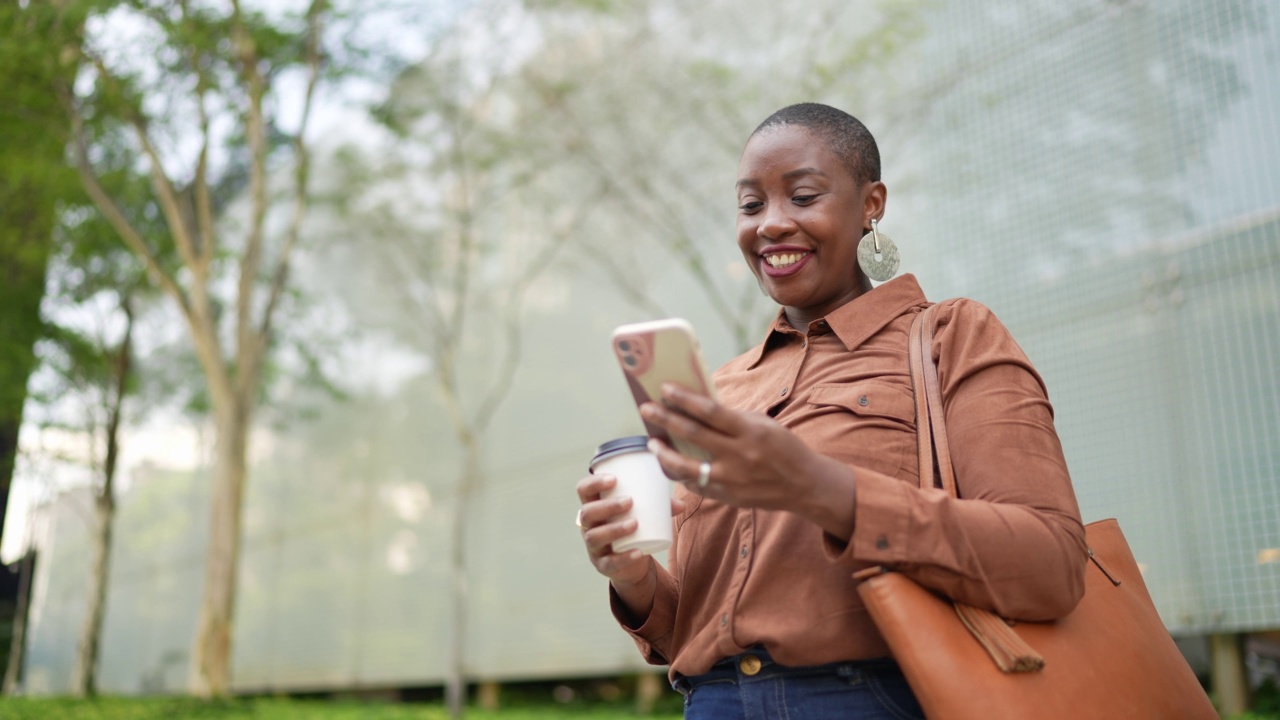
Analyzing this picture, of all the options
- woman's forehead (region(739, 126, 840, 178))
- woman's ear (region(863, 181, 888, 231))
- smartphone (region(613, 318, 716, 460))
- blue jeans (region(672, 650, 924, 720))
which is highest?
woman's forehead (region(739, 126, 840, 178))

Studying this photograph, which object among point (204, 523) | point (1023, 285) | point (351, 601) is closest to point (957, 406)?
point (1023, 285)

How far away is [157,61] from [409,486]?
4.94 meters

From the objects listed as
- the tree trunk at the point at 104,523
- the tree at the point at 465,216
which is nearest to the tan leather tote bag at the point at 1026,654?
the tree at the point at 465,216

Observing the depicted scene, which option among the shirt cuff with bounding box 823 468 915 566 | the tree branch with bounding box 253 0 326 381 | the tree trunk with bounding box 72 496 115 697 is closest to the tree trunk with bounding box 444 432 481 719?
the tree branch with bounding box 253 0 326 381

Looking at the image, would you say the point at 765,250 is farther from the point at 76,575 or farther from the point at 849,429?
the point at 76,575

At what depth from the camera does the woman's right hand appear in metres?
1.20

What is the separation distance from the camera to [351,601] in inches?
479

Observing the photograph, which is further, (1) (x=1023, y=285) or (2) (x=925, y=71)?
(2) (x=925, y=71)

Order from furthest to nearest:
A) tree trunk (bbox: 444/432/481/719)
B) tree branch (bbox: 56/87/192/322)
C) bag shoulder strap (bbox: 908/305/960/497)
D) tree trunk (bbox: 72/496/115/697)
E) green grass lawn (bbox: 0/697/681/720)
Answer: tree trunk (bbox: 72/496/115/697), tree branch (bbox: 56/87/192/322), tree trunk (bbox: 444/432/481/719), green grass lawn (bbox: 0/697/681/720), bag shoulder strap (bbox: 908/305/960/497)

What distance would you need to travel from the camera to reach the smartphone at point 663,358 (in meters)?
0.96

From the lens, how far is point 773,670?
3.93ft

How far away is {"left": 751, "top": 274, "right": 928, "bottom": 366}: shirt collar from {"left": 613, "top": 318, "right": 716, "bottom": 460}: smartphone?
43cm

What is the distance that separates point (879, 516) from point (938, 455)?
0.57 feet

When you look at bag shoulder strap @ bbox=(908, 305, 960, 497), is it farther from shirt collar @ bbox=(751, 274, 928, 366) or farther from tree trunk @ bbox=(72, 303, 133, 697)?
tree trunk @ bbox=(72, 303, 133, 697)
